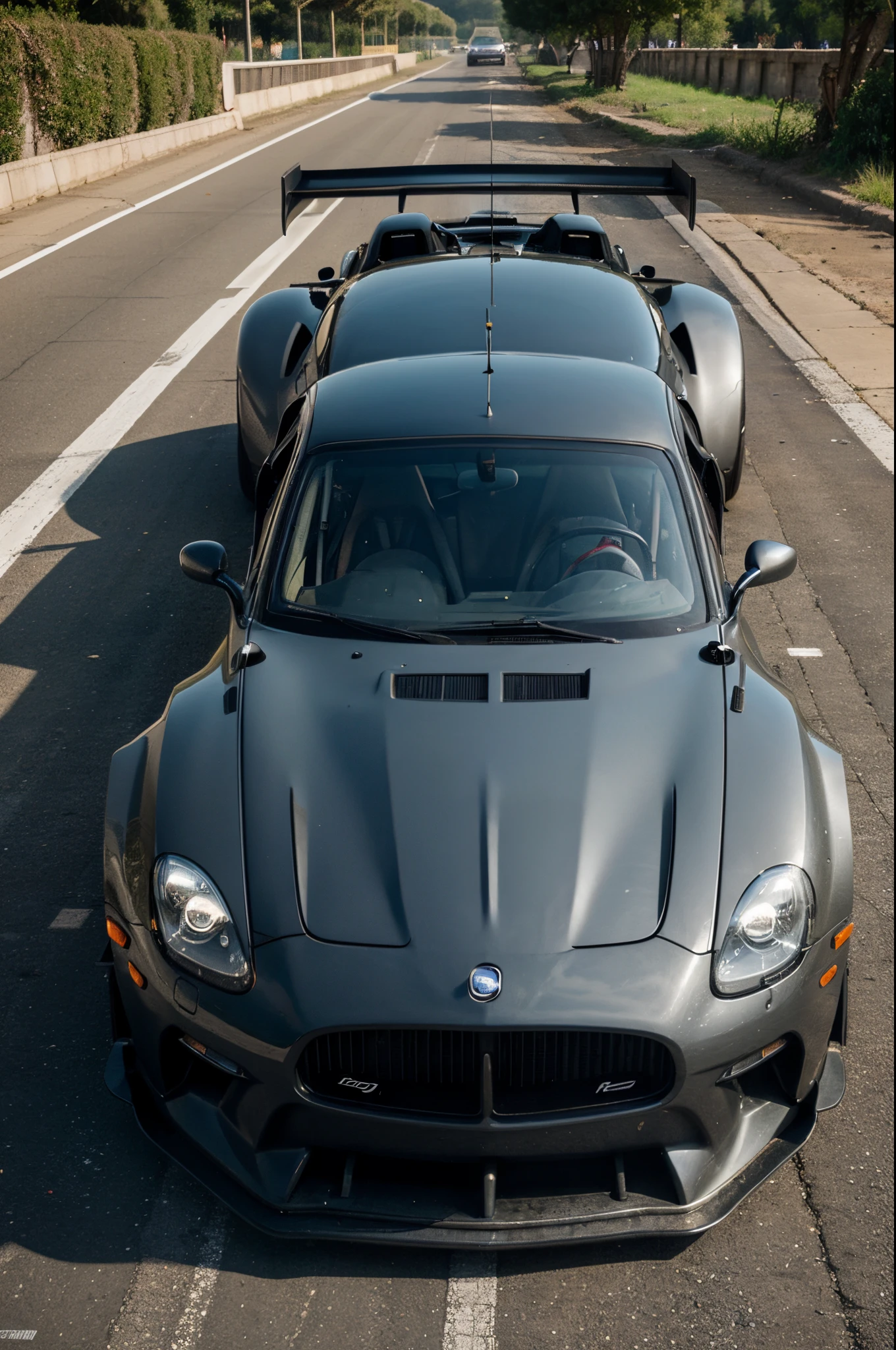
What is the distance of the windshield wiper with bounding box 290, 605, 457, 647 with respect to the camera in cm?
370

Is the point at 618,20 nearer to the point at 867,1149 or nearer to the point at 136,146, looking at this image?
the point at 136,146

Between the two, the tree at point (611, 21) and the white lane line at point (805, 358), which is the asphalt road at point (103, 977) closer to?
the white lane line at point (805, 358)

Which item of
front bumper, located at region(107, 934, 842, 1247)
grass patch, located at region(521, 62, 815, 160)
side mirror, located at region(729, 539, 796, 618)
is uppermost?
side mirror, located at region(729, 539, 796, 618)

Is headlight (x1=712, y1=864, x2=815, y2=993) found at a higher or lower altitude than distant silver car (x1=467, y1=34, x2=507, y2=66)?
lower

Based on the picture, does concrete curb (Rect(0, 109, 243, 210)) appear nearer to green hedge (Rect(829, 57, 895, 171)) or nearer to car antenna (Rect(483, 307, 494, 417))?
green hedge (Rect(829, 57, 895, 171))

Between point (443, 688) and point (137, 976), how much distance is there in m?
1.10

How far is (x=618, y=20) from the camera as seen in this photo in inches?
2039

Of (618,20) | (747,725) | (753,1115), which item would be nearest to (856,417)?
(747,725)

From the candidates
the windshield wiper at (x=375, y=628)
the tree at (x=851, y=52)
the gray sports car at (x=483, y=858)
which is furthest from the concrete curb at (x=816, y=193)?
the windshield wiper at (x=375, y=628)

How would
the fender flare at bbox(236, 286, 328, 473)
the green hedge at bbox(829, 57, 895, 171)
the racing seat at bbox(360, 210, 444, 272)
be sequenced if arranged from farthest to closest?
the green hedge at bbox(829, 57, 895, 171)
the racing seat at bbox(360, 210, 444, 272)
the fender flare at bbox(236, 286, 328, 473)

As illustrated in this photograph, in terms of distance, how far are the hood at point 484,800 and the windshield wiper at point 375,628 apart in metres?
0.05

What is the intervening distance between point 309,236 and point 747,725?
1522cm

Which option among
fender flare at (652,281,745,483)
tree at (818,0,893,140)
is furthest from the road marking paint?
tree at (818,0,893,140)

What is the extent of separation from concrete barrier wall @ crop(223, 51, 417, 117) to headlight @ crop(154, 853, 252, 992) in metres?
42.8
